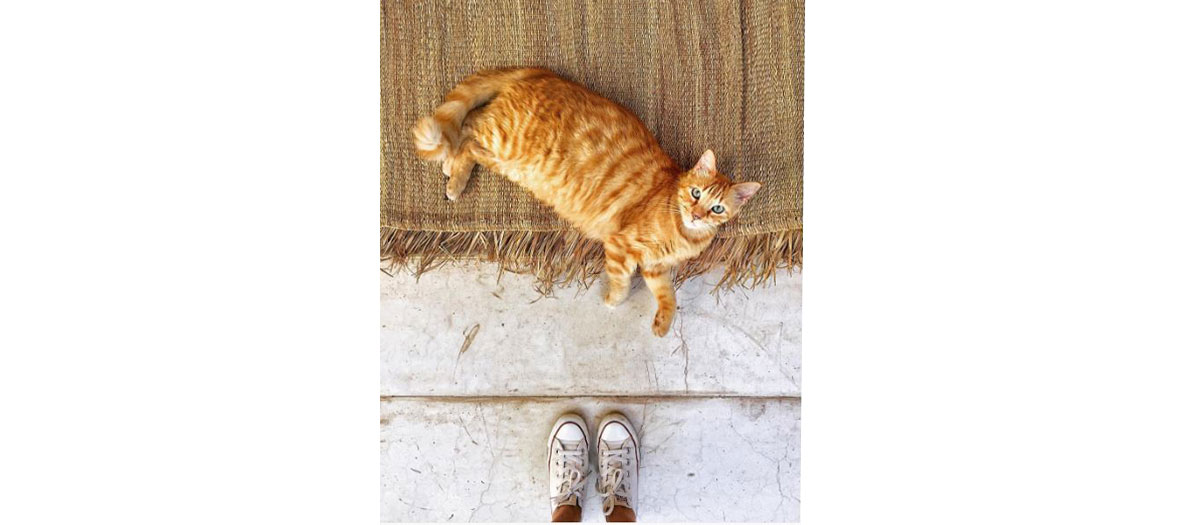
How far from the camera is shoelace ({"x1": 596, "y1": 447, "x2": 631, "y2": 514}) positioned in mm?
1406

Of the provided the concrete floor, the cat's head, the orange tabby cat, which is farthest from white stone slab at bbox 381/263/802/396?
the cat's head

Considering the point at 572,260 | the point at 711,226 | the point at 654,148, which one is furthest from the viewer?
the point at 572,260

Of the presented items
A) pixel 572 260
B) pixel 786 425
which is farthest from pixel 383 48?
pixel 786 425

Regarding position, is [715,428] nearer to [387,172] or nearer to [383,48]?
[387,172]

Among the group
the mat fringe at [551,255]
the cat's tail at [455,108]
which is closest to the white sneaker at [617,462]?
the mat fringe at [551,255]

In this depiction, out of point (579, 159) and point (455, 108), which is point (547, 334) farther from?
point (455, 108)

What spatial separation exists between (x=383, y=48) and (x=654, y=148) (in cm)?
69

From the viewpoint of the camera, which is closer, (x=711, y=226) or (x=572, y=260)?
(x=711, y=226)

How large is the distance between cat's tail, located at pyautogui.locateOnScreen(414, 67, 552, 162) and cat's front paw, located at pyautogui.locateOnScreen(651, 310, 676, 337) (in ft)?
2.09

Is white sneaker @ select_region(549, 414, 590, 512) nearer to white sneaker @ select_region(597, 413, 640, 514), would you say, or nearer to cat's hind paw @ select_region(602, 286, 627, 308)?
white sneaker @ select_region(597, 413, 640, 514)

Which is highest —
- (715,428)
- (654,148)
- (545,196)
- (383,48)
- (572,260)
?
(383,48)

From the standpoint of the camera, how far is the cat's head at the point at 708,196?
1188mm

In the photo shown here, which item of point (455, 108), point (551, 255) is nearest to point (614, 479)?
point (551, 255)

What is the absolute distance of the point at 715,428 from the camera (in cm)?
148
